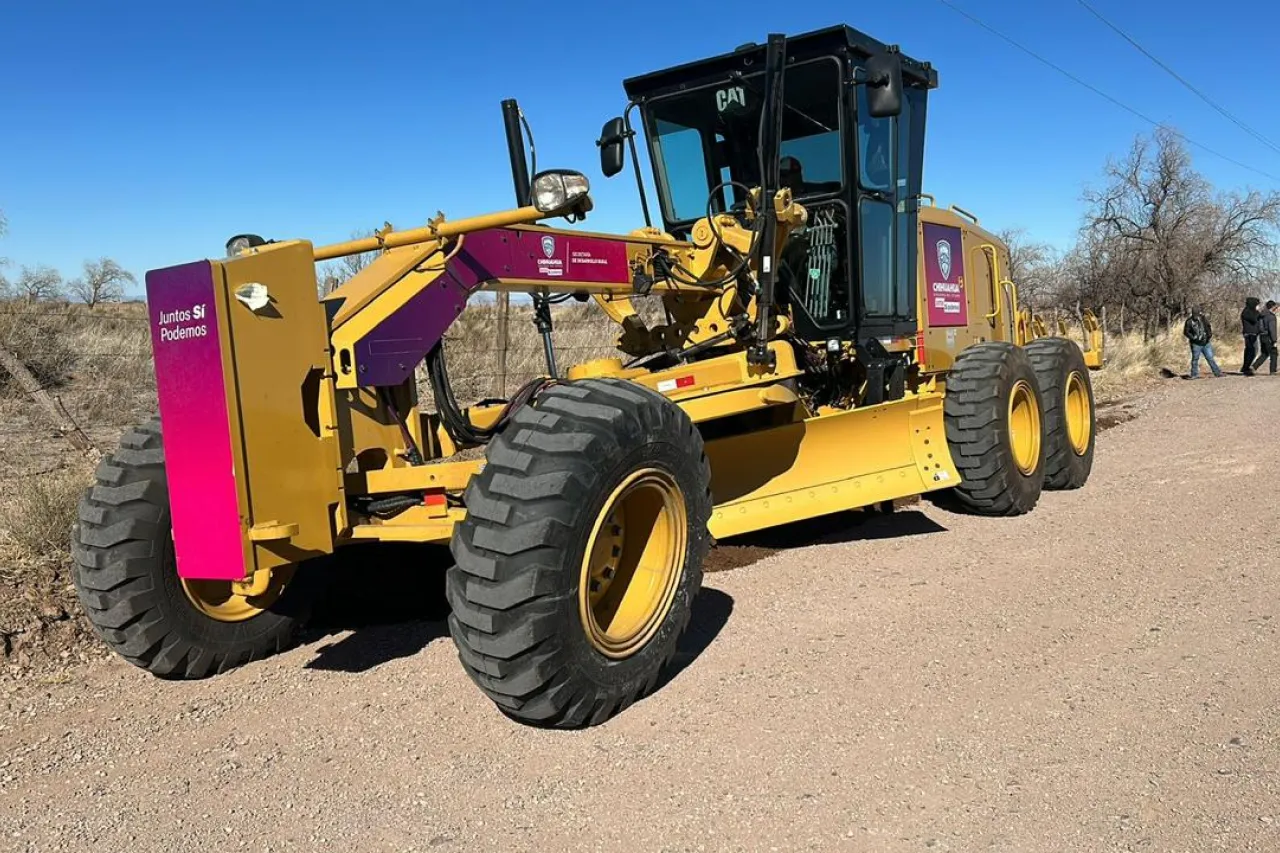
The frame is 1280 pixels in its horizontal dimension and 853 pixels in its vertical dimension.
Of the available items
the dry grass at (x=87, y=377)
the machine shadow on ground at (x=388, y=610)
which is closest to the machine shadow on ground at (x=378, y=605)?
the machine shadow on ground at (x=388, y=610)

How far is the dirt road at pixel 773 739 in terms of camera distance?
3062mm

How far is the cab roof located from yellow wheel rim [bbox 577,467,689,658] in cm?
354

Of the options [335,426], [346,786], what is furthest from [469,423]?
[346,786]

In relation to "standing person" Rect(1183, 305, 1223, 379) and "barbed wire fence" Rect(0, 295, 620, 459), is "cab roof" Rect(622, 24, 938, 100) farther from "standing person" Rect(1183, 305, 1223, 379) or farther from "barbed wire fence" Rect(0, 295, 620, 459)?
"standing person" Rect(1183, 305, 1223, 379)

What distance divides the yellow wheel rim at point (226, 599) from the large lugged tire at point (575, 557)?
4.66 ft

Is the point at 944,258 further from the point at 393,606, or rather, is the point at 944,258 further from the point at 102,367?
the point at 102,367

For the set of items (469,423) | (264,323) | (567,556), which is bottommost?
(567,556)

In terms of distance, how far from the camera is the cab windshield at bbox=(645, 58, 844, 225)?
263 inches

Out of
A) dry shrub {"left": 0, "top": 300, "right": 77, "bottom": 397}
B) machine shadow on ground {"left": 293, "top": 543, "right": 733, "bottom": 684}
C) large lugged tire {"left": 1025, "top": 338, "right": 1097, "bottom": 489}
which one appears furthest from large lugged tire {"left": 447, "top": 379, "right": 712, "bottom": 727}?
dry shrub {"left": 0, "top": 300, "right": 77, "bottom": 397}

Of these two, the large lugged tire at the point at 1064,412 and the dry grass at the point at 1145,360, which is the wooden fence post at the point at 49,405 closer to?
the large lugged tire at the point at 1064,412

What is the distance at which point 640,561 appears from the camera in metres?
4.39

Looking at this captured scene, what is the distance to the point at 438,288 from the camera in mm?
4316

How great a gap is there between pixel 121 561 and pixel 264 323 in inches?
47.0

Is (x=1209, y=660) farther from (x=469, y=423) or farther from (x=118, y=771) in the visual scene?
(x=118, y=771)
